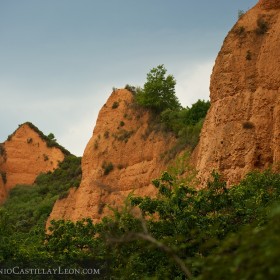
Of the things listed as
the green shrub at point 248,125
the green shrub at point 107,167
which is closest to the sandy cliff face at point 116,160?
the green shrub at point 107,167

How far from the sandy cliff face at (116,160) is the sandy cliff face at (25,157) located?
81.1 feet

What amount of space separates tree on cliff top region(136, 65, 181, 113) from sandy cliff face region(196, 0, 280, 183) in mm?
11020

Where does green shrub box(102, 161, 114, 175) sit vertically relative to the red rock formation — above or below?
below

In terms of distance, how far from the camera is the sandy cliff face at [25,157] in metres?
67.6

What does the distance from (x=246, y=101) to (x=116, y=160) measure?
14387 mm

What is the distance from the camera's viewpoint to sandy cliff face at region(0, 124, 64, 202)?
222ft

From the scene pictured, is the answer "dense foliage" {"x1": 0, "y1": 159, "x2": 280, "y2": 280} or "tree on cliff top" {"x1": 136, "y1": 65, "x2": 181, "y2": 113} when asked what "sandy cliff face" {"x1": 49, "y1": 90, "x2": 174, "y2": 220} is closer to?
"tree on cliff top" {"x1": 136, "y1": 65, "x2": 181, "y2": 113}

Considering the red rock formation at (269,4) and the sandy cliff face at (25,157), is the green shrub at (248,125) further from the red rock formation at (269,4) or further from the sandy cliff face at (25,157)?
the sandy cliff face at (25,157)

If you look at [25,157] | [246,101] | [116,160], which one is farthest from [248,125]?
[25,157]

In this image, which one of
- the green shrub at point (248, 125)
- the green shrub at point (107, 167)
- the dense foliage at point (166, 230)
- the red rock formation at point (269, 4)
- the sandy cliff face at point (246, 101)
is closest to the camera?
the dense foliage at point (166, 230)

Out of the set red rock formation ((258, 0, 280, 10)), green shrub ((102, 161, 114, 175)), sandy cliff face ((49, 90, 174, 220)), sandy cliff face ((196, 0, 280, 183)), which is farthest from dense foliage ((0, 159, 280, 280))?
green shrub ((102, 161, 114, 175))

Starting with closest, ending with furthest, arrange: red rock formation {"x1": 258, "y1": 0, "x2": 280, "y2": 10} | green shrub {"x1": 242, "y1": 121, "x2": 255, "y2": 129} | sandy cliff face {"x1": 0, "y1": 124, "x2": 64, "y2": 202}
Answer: green shrub {"x1": 242, "y1": 121, "x2": 255, "y2": 129} < red rock formation {"x1": 258, "y1": 0, "x2": 280, "y2": 10} < sandy cliff face {"x1": 0, "y1": 124, "x2": 64, "y2": 202}

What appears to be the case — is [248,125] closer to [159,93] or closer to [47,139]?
[159,93]

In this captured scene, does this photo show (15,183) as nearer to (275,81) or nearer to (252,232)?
(275,81)
